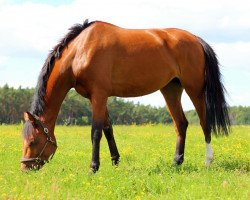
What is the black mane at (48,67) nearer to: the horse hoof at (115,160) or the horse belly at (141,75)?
the horse belly at (141,75)

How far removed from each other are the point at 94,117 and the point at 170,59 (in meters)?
2.48

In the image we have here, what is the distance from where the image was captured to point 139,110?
411ft

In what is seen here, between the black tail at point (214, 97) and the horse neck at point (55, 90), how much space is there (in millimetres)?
3494

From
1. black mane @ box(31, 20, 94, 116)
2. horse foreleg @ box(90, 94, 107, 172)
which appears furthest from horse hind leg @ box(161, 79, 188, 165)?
black mane @ box(31, 20, 94, 116)

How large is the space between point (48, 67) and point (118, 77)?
1520 mm

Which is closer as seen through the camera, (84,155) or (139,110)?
(84,155)

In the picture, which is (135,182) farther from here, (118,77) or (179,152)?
(179,152)

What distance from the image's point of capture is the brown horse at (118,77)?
8922 mm

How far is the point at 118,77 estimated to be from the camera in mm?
9359

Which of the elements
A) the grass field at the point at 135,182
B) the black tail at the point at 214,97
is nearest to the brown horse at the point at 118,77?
the black tail at the point at 214,97

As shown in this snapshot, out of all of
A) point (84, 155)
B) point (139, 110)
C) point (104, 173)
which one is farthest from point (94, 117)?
point (139, 110)

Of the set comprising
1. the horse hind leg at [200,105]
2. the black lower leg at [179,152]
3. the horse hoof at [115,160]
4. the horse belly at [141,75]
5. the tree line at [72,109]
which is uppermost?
the tree line at [72,109]

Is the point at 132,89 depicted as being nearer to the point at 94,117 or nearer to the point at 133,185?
the point at 94,117

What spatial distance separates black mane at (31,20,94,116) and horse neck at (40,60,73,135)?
0.12 metres
